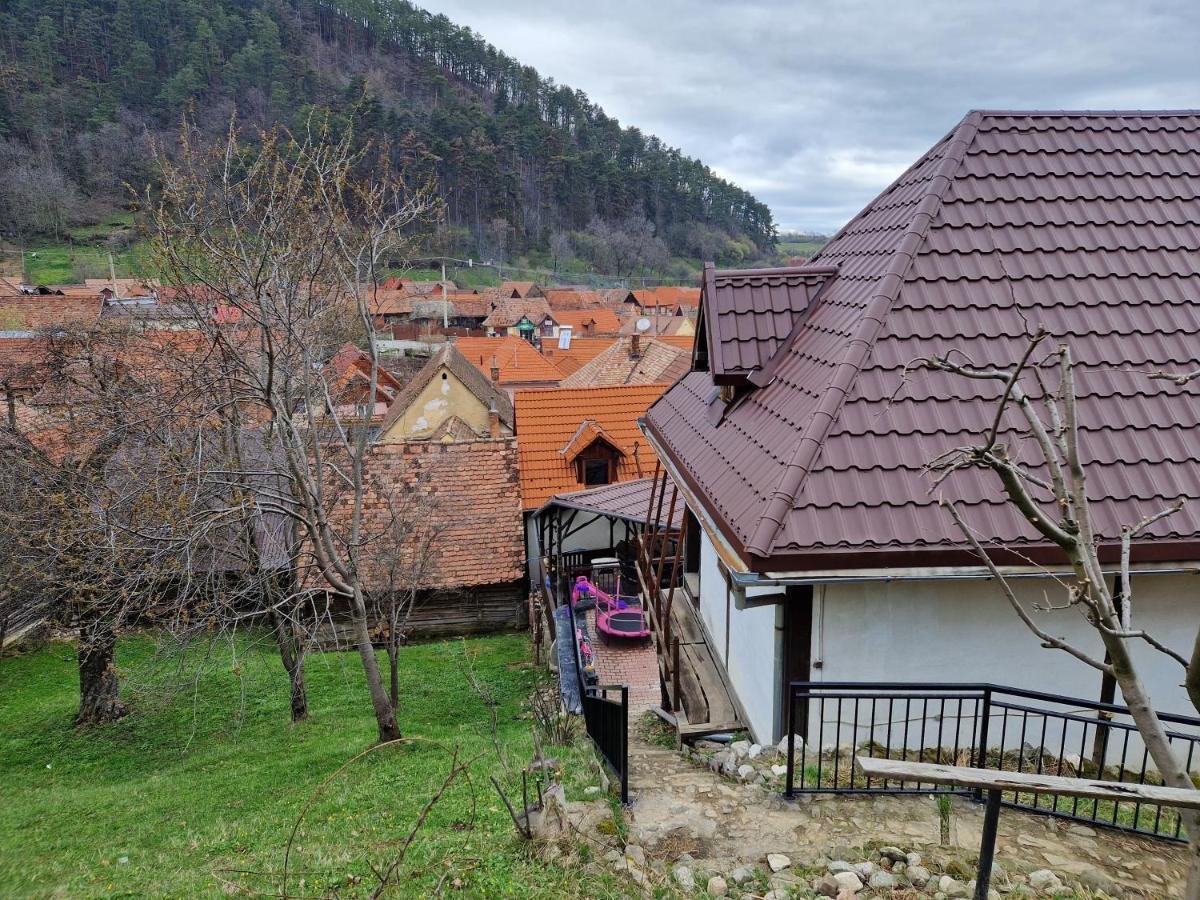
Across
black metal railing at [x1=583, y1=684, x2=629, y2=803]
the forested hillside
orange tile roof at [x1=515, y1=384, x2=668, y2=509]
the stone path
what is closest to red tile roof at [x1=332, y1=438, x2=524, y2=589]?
orange tile roof at [x1=515, y1=384, x2=668, y2=509]

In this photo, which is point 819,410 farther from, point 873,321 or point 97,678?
point 97,678

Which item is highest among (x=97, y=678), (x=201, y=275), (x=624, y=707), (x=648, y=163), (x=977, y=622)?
(x=648, y=163)

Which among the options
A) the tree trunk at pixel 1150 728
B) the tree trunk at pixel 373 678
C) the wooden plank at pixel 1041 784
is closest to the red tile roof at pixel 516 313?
the tree trunk at pixel 373 678

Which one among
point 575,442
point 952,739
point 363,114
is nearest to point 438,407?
point 575,442

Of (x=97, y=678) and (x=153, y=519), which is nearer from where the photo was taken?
(x=153, y=519)

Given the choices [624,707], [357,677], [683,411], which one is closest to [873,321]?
[683,411]

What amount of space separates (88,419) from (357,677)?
24.4 ft

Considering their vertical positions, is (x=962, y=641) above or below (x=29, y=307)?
below

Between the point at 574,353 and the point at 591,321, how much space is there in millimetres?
27906

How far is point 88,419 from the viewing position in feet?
36.4

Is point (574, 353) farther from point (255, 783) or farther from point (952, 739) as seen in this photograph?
point (952, 739)

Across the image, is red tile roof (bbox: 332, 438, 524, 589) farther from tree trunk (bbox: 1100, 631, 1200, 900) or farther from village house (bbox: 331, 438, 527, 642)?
tree trunk (bbox: 1100, 631, 1200, 900)

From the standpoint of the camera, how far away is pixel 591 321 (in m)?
71.8

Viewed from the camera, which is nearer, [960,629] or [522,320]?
[960,629]
